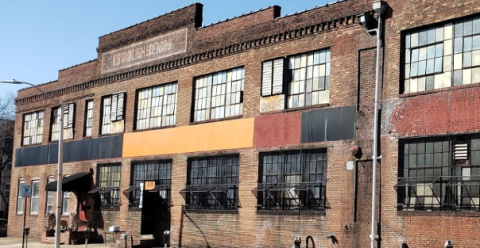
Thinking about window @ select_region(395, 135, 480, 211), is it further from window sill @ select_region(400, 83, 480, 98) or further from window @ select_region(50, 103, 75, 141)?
window @ select_region(50, 103, 75, 141)

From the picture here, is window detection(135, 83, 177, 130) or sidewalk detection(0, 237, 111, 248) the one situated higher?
window detection(135, 83, 177, 130)

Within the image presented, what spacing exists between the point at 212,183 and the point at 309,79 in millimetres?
6680

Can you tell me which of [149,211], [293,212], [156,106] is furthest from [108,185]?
[293,212]

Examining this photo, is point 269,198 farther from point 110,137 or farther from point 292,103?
point 110,137

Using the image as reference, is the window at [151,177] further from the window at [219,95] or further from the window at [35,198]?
the window at [35,198]

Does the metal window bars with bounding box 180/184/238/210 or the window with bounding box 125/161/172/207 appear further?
the window with bounding box 125/161/172/207

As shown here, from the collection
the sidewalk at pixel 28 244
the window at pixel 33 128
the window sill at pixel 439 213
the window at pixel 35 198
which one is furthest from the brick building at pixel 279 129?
the window at pixel 33 128

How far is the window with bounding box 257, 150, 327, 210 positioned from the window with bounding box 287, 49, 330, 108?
6.54ft

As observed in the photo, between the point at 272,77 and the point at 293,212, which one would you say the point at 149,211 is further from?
the point at 272,77

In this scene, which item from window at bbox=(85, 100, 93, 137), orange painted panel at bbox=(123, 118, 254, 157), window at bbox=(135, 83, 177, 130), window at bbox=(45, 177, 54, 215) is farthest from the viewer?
window at bbox=(45, 177, 54, 215)

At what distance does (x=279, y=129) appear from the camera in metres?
26.2

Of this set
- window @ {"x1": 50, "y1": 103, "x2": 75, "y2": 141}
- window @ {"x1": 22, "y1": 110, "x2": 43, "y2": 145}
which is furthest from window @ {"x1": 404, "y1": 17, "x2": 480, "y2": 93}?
window @ {"x1": 22, "y1": 110, "x2": 43, "y2": 145}

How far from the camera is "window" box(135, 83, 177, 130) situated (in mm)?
32281

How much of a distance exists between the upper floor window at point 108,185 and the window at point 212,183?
6.03 m
